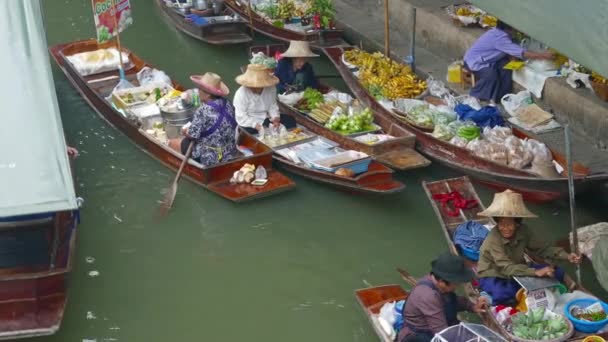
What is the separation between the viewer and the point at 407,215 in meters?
8.52

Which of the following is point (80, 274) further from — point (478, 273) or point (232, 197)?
point (478, 273)

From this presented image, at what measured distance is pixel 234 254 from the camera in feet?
26.1

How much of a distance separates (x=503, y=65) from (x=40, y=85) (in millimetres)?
5741

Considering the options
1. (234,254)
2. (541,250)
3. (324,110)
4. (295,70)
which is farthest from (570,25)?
(295,70)

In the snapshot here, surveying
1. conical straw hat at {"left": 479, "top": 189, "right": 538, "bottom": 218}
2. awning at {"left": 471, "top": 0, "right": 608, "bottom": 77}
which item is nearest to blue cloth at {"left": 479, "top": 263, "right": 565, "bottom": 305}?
conical straw hat at {"left": 479, "top": 189, "right": 538, "bottom": 218}

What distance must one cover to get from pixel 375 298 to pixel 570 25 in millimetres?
2437

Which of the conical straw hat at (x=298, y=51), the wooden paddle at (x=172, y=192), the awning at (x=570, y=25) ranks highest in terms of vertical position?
the awning at (x=570, y=25)

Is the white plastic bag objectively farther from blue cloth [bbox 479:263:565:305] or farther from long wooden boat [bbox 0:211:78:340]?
long wooden boat [bbox 0:211:78:340]

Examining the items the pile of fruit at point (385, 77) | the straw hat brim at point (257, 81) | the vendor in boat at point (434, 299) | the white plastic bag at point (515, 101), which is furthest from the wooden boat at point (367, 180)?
the vendor in boat at point (434, 299)

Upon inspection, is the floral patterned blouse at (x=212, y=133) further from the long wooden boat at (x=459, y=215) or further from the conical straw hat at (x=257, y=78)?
the long wooden boat at (x=459, y=215)

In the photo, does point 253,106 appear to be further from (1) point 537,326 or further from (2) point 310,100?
(1) point 537,326

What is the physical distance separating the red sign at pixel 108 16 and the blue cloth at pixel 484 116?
13.6 feet

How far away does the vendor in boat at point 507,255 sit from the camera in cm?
636

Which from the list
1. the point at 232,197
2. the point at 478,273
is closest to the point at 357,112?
the point at 232,197
